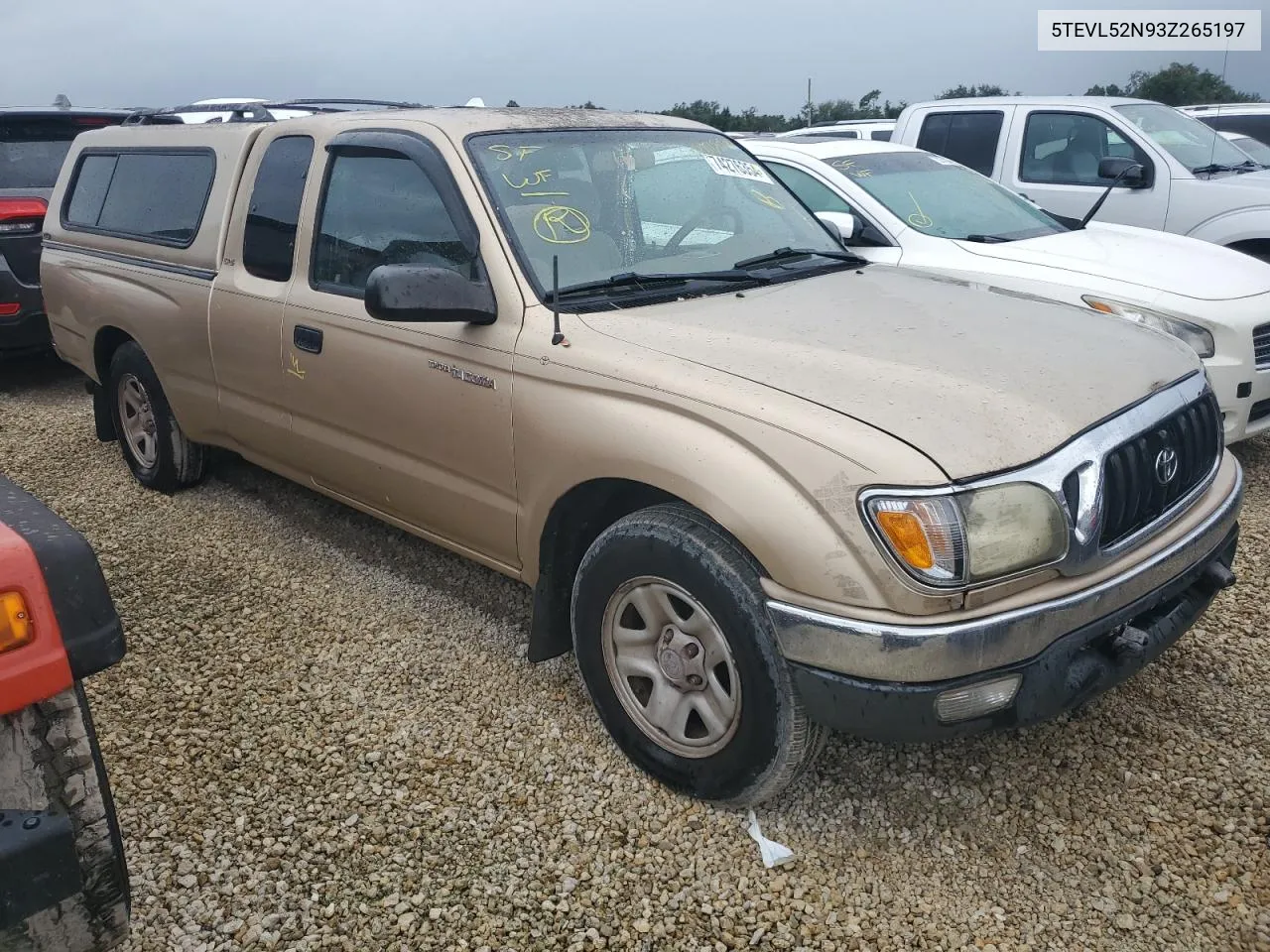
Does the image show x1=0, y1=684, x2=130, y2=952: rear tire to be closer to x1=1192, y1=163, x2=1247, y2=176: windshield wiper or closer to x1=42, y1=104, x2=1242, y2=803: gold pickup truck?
x1=42, y1=104, x2=1242, y2=803: gold pickup truck

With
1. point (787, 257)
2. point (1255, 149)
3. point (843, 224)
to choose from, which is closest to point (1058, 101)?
point (1255, 149)

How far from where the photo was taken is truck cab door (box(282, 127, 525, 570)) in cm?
309

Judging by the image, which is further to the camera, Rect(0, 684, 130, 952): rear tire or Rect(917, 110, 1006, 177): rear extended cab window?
Rect(917, 110, 1006, 177): rear extended cab window

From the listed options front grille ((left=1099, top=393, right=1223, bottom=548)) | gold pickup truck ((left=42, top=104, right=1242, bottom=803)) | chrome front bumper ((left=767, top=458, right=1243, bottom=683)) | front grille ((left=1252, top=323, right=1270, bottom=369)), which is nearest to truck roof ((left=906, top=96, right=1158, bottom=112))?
front grille ((left=1252, top=323, right=1270, bottom=369))

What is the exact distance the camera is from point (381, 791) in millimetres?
2898

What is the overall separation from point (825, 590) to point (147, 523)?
12.2 feet

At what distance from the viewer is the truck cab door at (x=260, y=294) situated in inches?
152

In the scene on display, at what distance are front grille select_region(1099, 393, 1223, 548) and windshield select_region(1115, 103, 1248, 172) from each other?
204 inches

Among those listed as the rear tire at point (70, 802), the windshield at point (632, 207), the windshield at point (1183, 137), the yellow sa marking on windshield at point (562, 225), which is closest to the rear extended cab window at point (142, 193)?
the windshield at point (632, 207)

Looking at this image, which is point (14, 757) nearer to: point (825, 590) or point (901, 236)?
point (825, 590)

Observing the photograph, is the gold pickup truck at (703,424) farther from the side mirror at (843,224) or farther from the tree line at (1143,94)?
the tree line at (1143,94)

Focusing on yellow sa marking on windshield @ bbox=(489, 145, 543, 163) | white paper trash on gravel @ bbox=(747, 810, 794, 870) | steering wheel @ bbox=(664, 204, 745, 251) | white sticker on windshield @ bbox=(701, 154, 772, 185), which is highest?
yellow sa marking on windshield @ bbox=(489, 145, 543, 163)

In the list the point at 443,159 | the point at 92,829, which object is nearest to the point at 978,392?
the point at 443,159

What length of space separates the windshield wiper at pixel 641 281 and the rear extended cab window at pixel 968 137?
532cm
